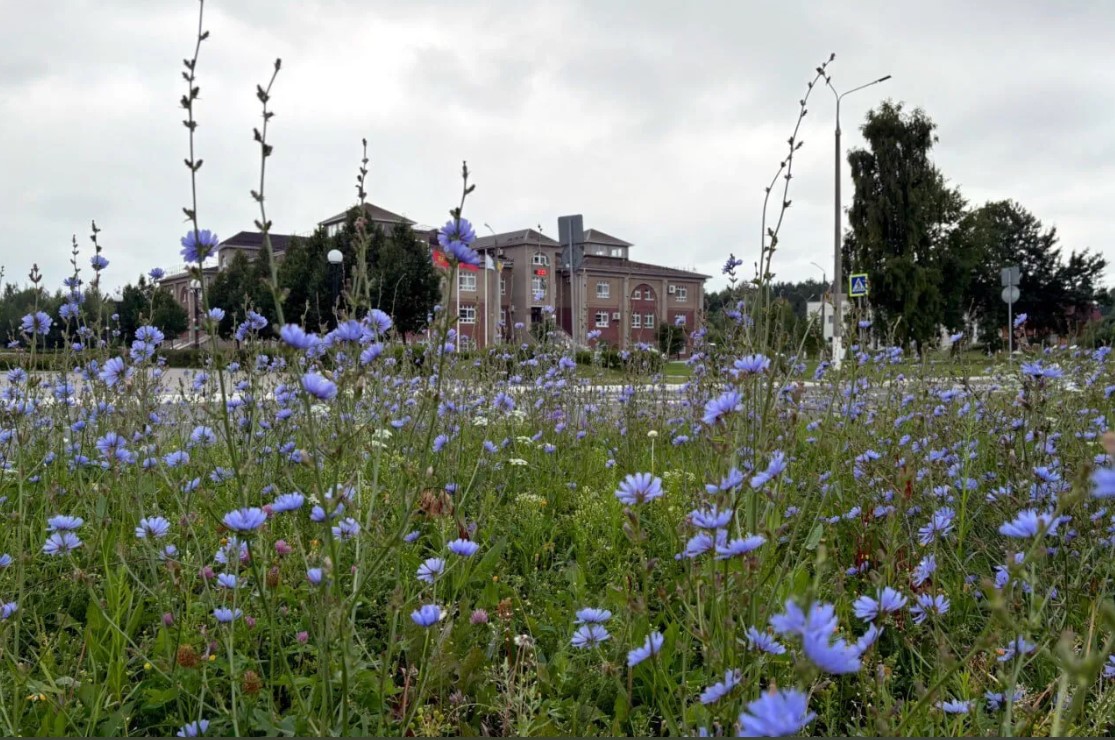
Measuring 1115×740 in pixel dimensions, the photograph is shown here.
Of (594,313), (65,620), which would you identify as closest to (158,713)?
(65,620)

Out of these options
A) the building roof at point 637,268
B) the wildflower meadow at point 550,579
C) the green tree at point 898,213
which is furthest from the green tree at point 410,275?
the wildflower meadow at point 550,579

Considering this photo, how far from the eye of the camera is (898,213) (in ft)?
95.0

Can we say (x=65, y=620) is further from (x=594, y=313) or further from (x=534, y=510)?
(x=594, y=313)

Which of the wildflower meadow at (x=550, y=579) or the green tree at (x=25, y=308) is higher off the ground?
the green tree at (x=25, y=308)

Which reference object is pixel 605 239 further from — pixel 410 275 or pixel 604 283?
pixel 410 275

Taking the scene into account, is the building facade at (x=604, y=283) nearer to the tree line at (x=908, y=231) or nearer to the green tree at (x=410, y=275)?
the green tree at (x=410, y=275)

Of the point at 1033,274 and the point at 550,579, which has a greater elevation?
the point at 1033,274

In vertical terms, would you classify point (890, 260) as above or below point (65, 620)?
above

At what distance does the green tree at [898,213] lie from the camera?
28453 millimetres

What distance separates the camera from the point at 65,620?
2.28m

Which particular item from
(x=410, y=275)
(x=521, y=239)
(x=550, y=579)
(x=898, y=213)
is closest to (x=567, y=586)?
(x=550, y=579)

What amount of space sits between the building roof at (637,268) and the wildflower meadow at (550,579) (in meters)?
49.0

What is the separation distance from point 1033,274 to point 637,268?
78.8 ft

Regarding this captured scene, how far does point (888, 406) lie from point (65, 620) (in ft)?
12.1
